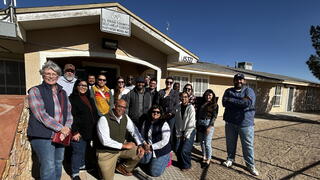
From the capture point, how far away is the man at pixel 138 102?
3.44 metres

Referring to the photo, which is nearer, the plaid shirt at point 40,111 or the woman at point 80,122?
the plaid shirt at point 40,111

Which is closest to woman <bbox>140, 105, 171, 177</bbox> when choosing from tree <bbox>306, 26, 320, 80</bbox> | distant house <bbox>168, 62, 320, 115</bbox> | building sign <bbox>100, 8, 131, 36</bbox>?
building sign <bbox>100, 8, 131, 36</bbox>

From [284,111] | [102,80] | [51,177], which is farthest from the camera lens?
[284,111]

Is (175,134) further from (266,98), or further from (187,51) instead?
(266,98)

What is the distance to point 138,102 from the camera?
345 cm

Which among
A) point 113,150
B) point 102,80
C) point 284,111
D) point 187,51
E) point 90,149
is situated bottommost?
point 284,111

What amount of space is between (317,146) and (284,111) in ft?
34.3

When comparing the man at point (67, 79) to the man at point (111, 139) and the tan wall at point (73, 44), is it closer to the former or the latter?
the man at point (111, 139)

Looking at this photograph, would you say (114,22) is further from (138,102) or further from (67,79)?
(138,102)

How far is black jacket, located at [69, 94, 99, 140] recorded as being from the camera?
2.61 metres

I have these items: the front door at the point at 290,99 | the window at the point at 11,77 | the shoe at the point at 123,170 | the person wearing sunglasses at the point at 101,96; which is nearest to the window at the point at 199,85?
the person wearing sunglasses at the point at 101,96

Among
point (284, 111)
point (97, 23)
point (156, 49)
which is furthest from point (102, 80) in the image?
point (284, 111)

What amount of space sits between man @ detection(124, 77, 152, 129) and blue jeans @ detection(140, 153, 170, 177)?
26.8 inches

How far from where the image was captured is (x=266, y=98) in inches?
500
